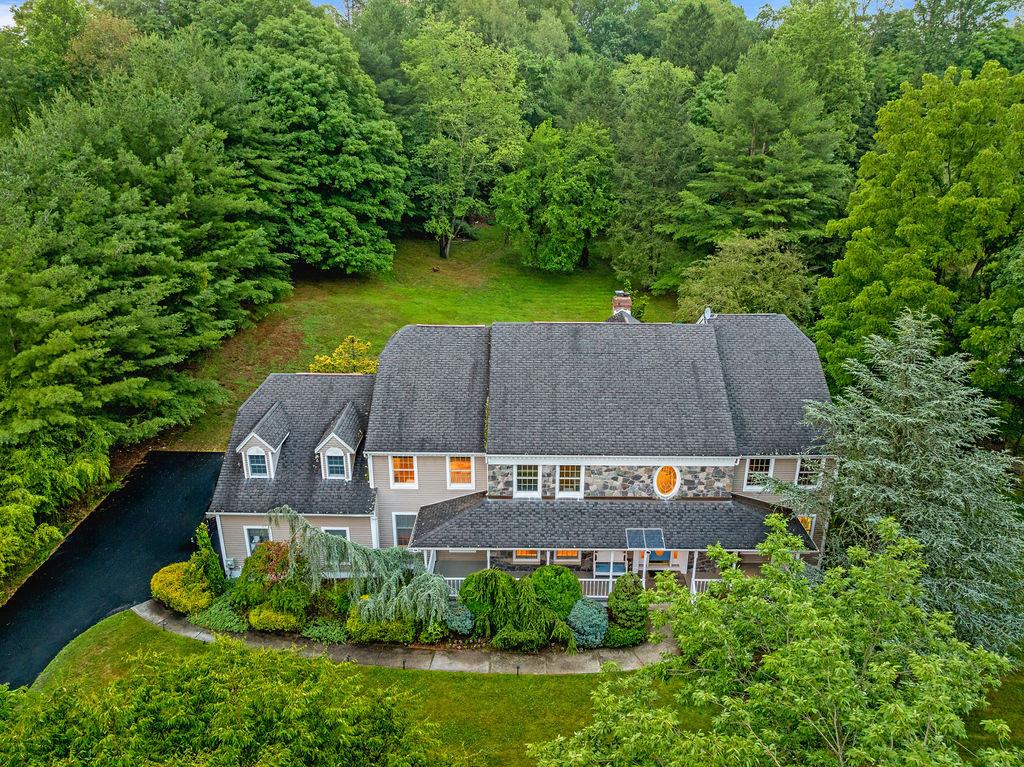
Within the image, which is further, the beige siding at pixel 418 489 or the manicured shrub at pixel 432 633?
the beige siding at pixel 418 489

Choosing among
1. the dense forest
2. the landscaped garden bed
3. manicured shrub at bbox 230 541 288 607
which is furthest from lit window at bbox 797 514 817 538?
manicured shrub at bbox 230 541 288 607

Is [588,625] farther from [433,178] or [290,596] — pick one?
[433,178]

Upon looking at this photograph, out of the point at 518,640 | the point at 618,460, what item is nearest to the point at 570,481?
the point at 618,460

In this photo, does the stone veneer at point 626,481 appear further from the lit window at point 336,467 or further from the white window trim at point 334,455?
the lit window at point 336,467

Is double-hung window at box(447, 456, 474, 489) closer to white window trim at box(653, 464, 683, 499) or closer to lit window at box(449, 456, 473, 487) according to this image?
lit window at box(449, 456, 473, 487)

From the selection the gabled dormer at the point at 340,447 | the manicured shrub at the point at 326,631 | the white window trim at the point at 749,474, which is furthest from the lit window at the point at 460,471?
the white window trim at the point at 749,474

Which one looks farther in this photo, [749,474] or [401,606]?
[749,474]
